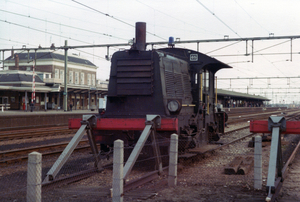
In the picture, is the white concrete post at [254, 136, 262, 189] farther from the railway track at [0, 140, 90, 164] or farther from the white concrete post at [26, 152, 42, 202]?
the railway track at [0, 140, 90, 164]

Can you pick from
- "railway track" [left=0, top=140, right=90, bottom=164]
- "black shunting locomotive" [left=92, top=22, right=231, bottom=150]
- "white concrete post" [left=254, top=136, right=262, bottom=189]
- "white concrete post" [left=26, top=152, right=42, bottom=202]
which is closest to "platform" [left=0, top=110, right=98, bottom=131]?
"railway track" [left=0, top=140, right=90, bottom=164]

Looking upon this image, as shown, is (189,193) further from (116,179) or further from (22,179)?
(22,179)

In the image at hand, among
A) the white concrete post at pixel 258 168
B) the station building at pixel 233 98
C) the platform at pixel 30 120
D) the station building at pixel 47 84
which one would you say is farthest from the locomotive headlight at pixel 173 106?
the station building at pixel 233 98

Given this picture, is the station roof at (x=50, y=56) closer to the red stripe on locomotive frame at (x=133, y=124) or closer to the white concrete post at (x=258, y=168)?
the red stripe on locomotive frame at (x=133, y=124)

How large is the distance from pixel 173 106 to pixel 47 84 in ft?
128

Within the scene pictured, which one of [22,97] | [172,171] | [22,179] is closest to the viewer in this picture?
[172,171]

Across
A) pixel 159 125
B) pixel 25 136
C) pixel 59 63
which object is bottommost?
pixel 25 136

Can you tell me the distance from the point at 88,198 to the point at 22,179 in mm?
2474

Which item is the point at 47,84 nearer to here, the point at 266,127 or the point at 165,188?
the point at 165,188

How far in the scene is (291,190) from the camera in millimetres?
6949

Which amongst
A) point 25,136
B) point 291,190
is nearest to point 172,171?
point 291,190

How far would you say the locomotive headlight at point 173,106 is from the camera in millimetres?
8820

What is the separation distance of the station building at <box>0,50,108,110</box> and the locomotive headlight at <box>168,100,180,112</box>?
81.7ft

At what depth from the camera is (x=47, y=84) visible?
4516 centimetres
